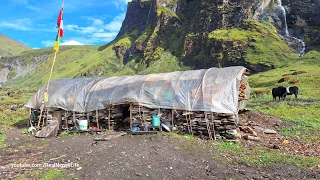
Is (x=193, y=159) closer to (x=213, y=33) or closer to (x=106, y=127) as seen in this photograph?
(x=106, y=127)

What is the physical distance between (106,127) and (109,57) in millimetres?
164711

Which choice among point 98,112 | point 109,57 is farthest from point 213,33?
point 98,112

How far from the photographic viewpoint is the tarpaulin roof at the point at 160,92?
15.9 metres

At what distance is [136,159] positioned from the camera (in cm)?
1131

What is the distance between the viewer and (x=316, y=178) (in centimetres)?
905

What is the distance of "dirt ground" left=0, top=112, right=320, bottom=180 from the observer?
984 cm

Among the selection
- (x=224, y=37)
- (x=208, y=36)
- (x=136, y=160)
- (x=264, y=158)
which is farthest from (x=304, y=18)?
(x=136, y=160)

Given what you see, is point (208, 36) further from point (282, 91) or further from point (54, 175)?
point (54, 175)

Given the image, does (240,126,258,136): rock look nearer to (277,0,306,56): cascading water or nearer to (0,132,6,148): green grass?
(0,132,6,148): green grass

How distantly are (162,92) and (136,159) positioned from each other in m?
6.89

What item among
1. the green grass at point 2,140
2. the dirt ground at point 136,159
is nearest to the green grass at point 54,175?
the dirt ground at point 136,159

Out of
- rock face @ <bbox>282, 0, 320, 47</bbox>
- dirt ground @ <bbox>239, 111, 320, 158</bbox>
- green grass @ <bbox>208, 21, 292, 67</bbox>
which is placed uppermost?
rock face @ <bbox>282, 0, 320, 47</bbox>

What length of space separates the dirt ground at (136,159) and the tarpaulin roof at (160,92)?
2629mm

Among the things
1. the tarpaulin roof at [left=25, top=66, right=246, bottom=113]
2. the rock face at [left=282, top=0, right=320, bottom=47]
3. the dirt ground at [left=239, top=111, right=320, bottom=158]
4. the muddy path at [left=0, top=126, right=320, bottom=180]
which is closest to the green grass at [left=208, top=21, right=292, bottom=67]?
the rock face at [left=282, top=0, right=320, bottom=47]
